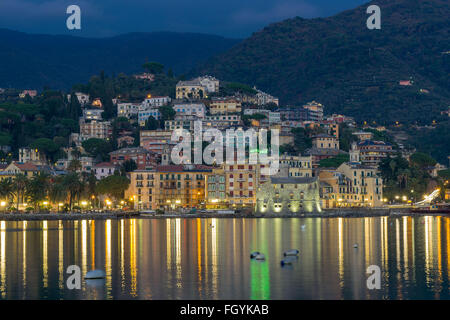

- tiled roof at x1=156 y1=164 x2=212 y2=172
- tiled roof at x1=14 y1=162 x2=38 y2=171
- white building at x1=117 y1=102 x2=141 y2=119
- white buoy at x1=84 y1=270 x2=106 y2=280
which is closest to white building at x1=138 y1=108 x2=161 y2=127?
white building at x1=117 y1=102 x2=141 y2=119

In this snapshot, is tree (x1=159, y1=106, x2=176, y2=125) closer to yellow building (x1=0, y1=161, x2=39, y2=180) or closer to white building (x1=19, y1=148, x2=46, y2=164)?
white building (x1=19, y1=148, x2=46, y2=164)

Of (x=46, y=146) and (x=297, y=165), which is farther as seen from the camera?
(x=46, y=146)

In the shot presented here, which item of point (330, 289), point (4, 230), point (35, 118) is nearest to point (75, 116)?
point (35, 118)

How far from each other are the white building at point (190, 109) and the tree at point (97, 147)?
78.8ft

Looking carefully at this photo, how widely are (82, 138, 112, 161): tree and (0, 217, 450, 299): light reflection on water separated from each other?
259ft

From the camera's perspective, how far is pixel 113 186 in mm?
122562

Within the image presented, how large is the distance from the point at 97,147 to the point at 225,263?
113759 mm

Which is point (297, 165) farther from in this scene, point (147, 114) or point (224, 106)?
point (147, 114)

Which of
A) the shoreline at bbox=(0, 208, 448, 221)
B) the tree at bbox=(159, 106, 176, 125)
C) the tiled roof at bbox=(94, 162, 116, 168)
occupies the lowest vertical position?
the shoreline at bbox=(0, 208, 448, 221)

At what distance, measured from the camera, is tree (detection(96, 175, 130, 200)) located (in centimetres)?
12238

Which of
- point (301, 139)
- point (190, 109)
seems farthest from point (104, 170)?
point (190, 109)

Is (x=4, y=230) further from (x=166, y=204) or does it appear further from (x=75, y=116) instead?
(x=75, y=116)

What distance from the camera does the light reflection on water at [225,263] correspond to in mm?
40219
